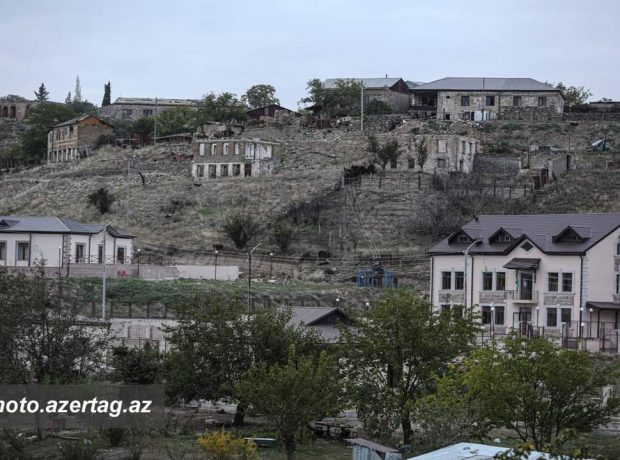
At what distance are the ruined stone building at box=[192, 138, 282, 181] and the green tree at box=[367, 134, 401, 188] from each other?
9.39m

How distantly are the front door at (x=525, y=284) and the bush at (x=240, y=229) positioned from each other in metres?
32.4

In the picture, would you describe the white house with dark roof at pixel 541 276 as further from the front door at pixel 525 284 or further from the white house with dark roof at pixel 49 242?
the white house with dark roof at pixel 49 242

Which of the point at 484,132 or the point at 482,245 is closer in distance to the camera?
the point at 482,245

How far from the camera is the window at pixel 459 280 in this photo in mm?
81875

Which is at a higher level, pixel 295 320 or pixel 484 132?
pixel 484 132

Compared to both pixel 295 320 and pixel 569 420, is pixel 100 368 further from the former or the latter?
pixel 569 420

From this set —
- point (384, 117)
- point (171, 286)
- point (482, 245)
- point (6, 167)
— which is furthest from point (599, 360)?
point (6, 167)

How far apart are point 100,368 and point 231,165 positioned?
7462cm

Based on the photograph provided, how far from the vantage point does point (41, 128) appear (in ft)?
536

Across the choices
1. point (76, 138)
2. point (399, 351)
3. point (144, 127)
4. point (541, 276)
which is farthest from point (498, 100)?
point (399, 351)

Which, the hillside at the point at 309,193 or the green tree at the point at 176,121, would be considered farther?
the green tree at the point at 176,121

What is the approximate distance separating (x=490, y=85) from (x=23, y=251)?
66.6m

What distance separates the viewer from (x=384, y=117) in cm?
14362

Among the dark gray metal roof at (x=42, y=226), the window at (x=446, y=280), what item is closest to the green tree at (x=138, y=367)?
the window at (x=446, y=280)
